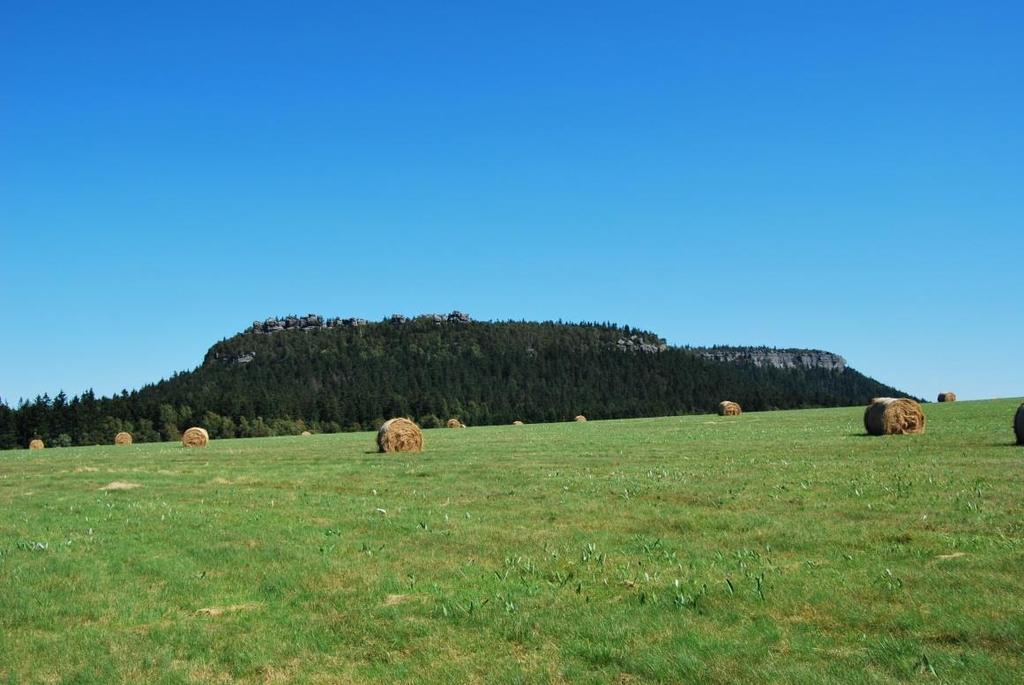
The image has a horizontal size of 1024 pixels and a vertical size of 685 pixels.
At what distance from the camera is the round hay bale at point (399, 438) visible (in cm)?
4103

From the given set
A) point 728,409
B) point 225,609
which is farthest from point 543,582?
point 728,409

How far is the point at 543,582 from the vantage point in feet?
37.9

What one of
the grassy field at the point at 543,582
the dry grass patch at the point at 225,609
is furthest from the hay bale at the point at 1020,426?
the dry grass patch at the point at 225,609

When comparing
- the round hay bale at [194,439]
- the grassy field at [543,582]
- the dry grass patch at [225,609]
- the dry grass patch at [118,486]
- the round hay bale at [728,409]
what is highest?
the round hay bale at [728,409]

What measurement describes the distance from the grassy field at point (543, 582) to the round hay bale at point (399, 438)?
60.5ft

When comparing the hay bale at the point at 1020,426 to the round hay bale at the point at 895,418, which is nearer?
the hay bale at the point at 1020,426

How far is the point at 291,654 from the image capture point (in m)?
9.38

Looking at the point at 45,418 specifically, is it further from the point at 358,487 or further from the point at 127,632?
the point at 127,632

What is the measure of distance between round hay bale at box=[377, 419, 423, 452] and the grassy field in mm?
18446

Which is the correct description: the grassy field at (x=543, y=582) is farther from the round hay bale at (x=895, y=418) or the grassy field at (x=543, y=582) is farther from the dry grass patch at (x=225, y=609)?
the round hay bale at (x=895, y=418)

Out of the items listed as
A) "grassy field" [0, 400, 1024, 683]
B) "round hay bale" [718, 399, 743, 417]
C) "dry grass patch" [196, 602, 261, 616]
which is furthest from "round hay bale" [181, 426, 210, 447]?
"dry grass patch" [196, 602, 261, 616]

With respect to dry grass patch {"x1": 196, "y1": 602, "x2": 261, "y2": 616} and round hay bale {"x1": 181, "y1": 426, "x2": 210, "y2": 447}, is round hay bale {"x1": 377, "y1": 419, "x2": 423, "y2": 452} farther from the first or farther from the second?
dry grass patch {"x1": 196, "y1": 602, "x2": 261, "y2": 616}

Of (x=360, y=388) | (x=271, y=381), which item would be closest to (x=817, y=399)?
(x=360, y=388)

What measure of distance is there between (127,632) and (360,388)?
6591 inches
